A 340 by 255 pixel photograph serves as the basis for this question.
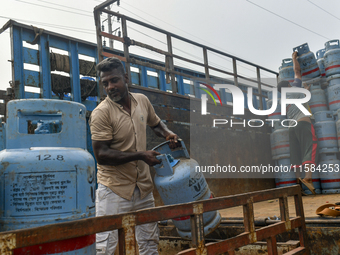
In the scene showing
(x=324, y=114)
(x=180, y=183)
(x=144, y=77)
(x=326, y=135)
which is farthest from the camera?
(x=144, y=77)

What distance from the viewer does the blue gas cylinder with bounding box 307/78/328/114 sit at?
6.67m

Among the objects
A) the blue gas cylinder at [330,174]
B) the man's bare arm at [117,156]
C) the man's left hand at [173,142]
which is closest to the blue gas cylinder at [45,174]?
the man's bare arm at [117,156]

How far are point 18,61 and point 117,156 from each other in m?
5.38

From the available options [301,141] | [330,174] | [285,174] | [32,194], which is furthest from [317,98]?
[32,194]

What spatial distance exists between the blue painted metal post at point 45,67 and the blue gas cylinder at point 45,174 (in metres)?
5.44

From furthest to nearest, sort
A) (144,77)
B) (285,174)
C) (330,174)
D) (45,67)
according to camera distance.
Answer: (144,77) < (45,67) < (285,174) < (330,174)

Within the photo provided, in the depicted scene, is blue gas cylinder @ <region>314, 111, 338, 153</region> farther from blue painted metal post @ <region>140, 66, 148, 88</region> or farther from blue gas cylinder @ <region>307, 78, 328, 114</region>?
blue painted metal post @ <region>140, 66, 148, 88</region>

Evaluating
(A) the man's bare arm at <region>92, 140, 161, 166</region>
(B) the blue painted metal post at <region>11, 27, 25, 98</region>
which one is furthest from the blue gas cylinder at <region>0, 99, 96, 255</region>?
(B) the blue painted metal post at <region>11, 27, 25, 98</region>

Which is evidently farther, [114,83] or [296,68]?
[296,68]

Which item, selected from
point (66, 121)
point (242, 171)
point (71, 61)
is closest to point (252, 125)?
point (242, 171)

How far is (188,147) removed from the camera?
5.36m

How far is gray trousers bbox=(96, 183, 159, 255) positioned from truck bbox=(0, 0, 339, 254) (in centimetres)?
36

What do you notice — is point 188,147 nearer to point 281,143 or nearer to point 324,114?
point 281,143

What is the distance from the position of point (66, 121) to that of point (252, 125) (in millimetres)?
5870
